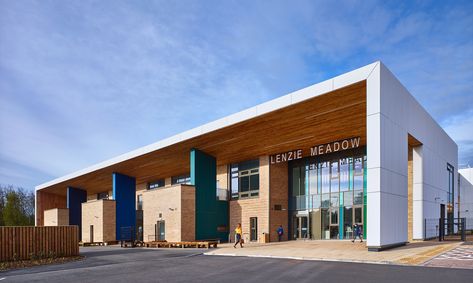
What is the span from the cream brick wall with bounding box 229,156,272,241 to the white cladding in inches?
405

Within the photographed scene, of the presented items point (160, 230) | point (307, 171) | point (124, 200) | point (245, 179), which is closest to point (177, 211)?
point (160, 230)

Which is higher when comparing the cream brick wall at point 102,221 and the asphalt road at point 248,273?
the asphalt road at point 248,273

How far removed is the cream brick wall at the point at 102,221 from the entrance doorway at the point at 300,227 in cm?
1748

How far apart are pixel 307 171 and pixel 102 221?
19528mm

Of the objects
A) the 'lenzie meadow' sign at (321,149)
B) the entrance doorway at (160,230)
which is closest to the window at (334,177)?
the 'lenzie meadow' sign at (321,149)

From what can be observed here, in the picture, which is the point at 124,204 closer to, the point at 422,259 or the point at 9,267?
the point at 9,267

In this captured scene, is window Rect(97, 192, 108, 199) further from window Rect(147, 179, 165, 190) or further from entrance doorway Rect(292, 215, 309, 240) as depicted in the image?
entrance doorway Rect(292, 215, 309, 240)

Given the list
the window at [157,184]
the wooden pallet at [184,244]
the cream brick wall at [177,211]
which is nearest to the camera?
the wooden pallet at [184,244]

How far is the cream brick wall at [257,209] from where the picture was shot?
100 feet

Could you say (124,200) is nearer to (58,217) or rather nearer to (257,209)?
(58,217)

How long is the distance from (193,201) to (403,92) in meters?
15.9

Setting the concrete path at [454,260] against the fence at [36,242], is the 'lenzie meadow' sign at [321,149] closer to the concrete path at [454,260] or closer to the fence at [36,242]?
the concrete path at [454,260]

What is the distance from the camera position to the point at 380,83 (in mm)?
17328

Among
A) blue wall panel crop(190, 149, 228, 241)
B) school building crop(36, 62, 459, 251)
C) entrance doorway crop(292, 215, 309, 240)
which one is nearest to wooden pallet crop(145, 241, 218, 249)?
school building crop(36, 62, 459, 251)
